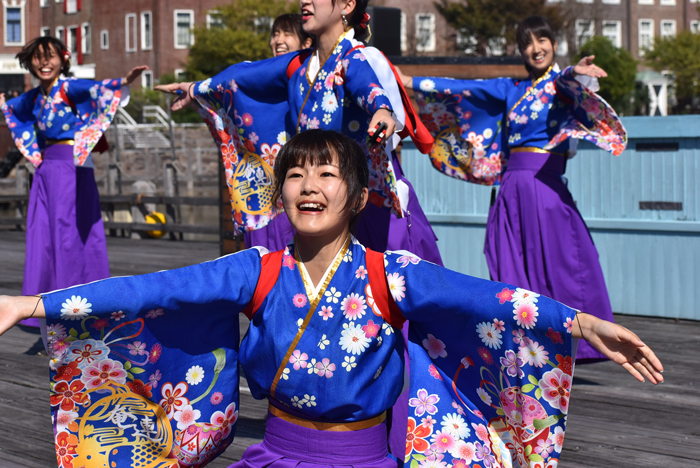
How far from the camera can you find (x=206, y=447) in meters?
2.25

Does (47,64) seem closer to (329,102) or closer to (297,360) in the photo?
(329,102)

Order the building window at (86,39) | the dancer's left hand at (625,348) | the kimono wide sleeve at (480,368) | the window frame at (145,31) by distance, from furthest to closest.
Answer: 1. the building window at (86,39)
2. the window frame at (145,31)
3. the kimono wide sleeve at (480,368)
4. the dancer's left hand at (625,348)

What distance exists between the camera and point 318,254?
2213 mm

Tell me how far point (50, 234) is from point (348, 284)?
11.8ft

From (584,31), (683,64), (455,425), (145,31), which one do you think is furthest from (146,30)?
(455,425)

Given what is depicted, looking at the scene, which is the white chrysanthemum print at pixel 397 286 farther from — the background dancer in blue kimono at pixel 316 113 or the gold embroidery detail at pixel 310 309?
the background dancer in blue kimono at pixel 316 113

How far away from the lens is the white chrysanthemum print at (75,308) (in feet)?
6.53

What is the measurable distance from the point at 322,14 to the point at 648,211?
13.2 ft

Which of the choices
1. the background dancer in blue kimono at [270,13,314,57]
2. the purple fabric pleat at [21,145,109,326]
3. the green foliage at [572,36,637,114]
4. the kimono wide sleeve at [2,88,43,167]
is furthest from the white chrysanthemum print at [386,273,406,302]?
the green foliage at [572,36,637,114]

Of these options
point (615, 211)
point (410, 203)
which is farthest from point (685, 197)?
point (410, 203)

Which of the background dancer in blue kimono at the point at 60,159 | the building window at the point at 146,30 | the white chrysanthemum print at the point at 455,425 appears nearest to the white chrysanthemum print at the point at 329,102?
the white chrysanthemum print at the point at 455,425

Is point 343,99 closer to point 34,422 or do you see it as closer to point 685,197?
point 34,422

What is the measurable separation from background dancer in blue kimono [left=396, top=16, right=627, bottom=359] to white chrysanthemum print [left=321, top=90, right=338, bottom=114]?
54.1 inches

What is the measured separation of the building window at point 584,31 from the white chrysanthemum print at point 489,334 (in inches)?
1631
